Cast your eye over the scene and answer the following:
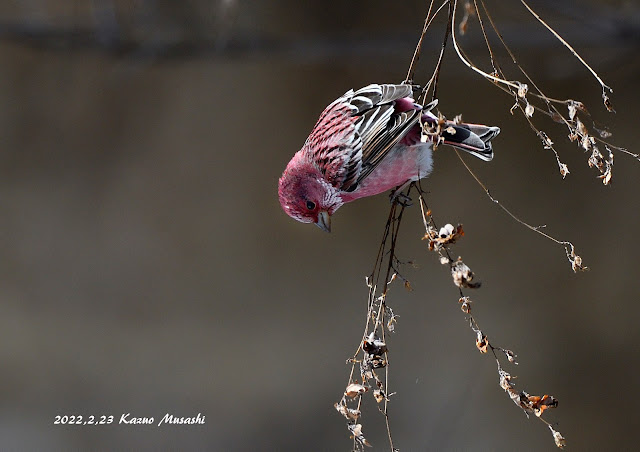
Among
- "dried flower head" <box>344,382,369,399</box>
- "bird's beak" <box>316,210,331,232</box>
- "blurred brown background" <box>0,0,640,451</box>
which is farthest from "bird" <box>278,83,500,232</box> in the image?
"blurred brown background" <box>0,0,640,451</box>

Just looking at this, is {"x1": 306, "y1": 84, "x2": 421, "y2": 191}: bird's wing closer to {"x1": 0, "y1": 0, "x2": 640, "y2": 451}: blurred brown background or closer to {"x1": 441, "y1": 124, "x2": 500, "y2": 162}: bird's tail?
{"x1": 441, "y1": 124, "x2": 500, "y2": 162}: bird's tail

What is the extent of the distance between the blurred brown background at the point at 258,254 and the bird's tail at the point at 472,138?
1.04 m

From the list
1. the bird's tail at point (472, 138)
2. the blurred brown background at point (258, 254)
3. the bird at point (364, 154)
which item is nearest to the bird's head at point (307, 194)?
the bird at point (364, 154)

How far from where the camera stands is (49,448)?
5.78 ft

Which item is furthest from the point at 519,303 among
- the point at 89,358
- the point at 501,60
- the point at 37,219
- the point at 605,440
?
the point at 37,219

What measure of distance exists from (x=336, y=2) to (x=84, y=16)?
71 centimetres

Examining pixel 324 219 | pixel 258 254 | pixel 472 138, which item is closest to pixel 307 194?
pixel 324 219

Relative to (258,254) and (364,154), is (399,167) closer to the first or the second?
(364,154)

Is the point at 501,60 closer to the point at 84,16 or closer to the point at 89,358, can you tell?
the point at 84,16

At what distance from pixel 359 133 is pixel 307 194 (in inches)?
3.7

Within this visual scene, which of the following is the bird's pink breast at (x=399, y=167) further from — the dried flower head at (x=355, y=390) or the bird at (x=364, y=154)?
the dried flower head at (x=355, y=390)

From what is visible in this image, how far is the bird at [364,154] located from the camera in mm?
669

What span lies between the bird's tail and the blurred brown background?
104 cm

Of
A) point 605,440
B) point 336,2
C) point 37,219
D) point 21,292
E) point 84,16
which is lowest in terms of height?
point 605,440
